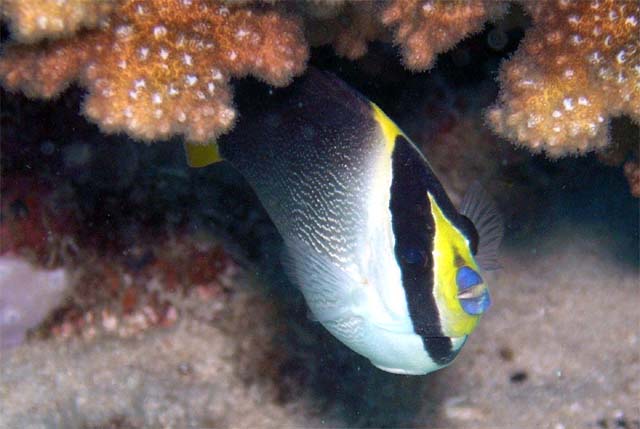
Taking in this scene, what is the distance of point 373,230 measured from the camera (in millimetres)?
1830

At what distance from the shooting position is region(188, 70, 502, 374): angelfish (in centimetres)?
178

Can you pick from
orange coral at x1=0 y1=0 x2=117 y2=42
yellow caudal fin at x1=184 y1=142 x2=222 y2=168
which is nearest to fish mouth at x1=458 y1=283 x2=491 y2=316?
yellow caudal fin at x1=184 y1=142 x2=222 y2=168

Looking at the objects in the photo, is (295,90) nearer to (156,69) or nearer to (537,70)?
(156,69)

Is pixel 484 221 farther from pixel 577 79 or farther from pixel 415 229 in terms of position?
pixel 577 79

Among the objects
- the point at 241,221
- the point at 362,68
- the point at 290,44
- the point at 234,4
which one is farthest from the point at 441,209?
the point at 241,221

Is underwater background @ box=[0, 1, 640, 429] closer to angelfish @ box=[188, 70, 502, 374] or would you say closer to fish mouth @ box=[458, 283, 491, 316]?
angelfish @ box=[188, 70, 502, 374]

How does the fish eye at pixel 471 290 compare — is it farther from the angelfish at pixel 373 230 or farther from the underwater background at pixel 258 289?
the underwater background at pixel 258 289

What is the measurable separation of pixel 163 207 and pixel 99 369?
2.77ft

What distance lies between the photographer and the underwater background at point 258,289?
280 cm

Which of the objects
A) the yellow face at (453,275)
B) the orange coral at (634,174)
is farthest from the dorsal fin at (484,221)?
the orange coral at (634,174)

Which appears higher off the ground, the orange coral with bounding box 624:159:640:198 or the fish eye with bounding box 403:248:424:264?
the orange coral with bounding box 624:159:640:198

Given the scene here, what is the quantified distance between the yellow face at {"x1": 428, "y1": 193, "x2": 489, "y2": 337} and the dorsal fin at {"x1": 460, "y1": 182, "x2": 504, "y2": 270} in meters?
0.13

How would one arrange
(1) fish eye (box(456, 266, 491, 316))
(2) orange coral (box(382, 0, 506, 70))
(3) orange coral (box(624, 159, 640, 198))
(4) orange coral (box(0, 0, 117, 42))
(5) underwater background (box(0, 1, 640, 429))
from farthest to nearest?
(5) underwater background (box(0, 1, 640, 429)), (3) orange coral (box(624, 159, 640, 198)), (2) orange coral (box(382, 0, 506, 70)), (1) fish eye (box(456, 266, 491, 316)), (4) orange coral (box(0, 0, 117, 42))

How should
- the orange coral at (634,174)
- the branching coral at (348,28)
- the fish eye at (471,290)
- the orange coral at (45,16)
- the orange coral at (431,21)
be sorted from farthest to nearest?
the orange coral at (634,174), the branching coral at (348,28), the orange coral at (431,21), the fish eye at (471,290), the orange coral at (45,16)
